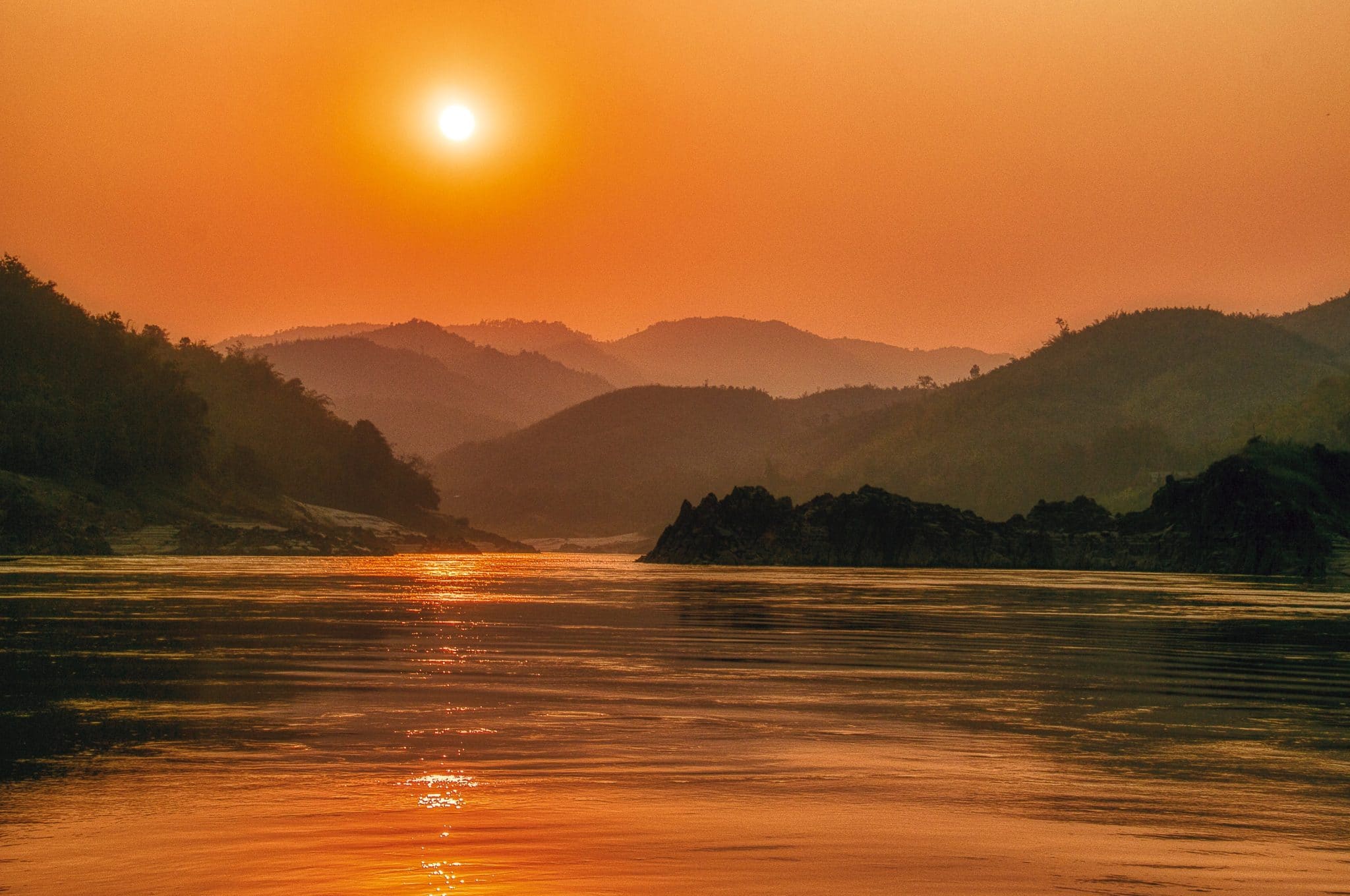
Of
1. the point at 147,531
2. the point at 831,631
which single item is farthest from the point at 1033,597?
the point at 147,531

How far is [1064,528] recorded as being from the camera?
141 metres

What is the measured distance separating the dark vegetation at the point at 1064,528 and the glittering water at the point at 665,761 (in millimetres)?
73190

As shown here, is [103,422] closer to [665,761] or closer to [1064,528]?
[1064,528]

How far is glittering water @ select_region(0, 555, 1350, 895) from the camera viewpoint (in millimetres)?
12727

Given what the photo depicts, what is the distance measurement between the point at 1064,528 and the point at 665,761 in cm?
12834

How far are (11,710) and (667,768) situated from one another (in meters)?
10.9

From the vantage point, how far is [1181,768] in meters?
18.4

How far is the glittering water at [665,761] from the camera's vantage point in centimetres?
1273

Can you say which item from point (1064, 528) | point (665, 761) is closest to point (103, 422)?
point (1064, 528)

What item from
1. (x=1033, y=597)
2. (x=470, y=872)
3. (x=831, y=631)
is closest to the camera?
(x=470, y=872)

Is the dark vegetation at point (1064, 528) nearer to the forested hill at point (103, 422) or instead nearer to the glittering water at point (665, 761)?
the forested hill at point (103, 422)

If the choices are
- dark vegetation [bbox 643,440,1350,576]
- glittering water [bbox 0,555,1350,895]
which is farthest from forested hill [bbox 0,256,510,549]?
glittering water [bbox 0,555,1350,895]

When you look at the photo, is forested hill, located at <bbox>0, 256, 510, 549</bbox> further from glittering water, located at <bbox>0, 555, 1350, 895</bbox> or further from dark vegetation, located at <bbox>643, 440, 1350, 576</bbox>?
glittering water, located at <bbox>0, 555, 1350, 895</bbox>

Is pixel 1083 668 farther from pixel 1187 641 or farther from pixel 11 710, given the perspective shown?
pixel 11 710
